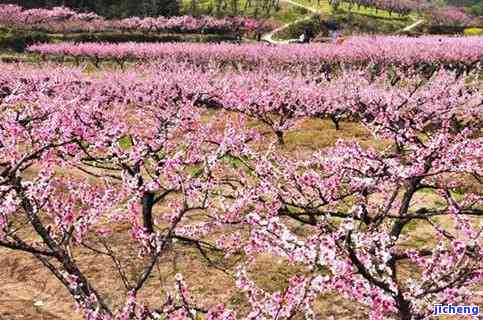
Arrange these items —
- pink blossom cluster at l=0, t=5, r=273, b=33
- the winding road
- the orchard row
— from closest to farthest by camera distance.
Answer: the orchard row → pink blossom cluster at l=0, t=5, r=273, b=33 → the winding road

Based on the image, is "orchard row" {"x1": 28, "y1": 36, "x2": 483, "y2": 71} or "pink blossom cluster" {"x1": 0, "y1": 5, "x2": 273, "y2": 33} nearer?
"orchard row" {"x1": 28, "y1": 36, "x2": 483, "y2": 71}

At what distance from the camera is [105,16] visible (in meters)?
75.9

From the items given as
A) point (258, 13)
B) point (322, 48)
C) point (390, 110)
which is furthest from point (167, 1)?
point (390, 110)

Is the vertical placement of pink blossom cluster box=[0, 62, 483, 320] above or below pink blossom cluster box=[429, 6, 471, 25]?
above

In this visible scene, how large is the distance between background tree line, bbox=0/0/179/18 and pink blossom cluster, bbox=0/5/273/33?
2.65 metres

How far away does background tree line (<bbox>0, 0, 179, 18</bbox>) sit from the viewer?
7588cm

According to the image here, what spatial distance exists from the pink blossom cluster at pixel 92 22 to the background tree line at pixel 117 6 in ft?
8.70

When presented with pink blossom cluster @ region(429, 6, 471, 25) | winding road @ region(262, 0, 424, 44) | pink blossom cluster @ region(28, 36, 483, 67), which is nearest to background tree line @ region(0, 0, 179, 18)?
winding road @ region(262, 0, 424, 44)

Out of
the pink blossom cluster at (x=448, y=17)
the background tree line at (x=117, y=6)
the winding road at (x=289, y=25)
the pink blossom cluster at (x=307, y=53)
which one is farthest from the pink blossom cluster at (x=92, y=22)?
the pink blossom cluster at (x=448, y=17)

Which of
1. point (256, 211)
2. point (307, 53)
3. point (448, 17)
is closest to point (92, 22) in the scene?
point (307, 53)

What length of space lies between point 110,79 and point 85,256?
73.0 ft

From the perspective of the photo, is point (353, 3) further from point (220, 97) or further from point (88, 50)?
point (220, 97)

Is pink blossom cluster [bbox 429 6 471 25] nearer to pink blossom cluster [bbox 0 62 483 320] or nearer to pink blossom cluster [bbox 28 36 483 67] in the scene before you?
pink blossom cluster [bbox 28 36 483 67]

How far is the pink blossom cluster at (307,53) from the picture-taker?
134 ft
